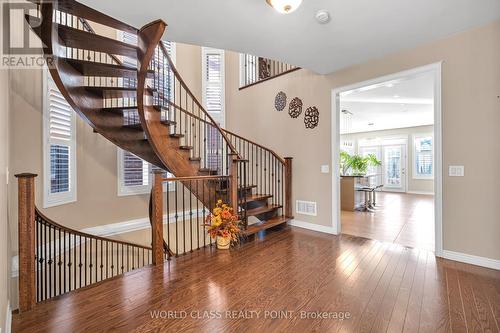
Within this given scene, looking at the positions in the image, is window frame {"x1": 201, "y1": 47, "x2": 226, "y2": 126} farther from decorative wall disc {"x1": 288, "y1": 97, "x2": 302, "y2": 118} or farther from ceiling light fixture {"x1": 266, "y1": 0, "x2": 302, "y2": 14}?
ceiling light fixture {"x1": 266, "y1": 0, "x2": 302, "y2": 14}

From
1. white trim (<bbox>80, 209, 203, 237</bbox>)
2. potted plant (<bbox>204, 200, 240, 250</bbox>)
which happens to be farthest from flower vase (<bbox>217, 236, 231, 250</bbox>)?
white trim (<bbox>80, 209, 203, 237</bbox>)

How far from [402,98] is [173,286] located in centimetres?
603

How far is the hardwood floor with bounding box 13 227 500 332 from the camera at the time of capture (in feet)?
5.57

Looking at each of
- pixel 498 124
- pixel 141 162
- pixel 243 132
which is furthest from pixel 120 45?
pixel 498 124

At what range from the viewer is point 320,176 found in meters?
4.06

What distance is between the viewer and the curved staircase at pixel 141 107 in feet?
7.04

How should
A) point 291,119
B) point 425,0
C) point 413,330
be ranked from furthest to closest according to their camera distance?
point 291,119 < point 425,0 < point 413,330

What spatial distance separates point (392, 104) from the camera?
6.25 m

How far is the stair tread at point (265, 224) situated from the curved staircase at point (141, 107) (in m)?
0.02

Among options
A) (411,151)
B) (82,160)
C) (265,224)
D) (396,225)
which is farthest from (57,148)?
(411,151)

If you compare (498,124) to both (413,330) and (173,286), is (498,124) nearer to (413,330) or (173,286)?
(413,330)

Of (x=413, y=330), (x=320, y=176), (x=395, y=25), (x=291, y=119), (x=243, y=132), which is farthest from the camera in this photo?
(x=243, y=132)

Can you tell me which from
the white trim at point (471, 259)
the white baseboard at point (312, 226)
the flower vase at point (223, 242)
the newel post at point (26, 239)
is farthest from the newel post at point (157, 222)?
the white trim at point (471, 259)

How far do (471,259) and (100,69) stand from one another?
451 cm
